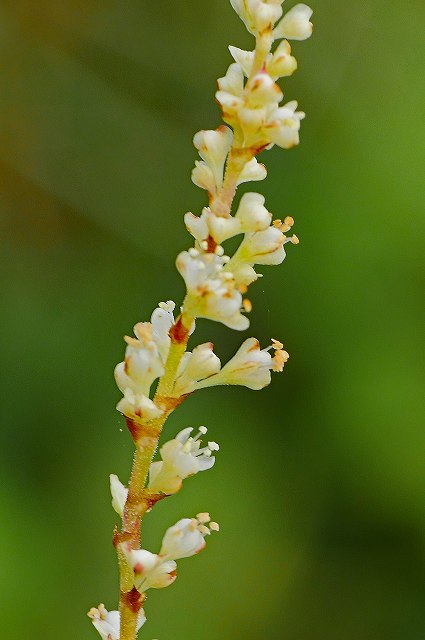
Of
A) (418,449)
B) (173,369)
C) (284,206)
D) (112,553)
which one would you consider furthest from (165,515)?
(173,369)

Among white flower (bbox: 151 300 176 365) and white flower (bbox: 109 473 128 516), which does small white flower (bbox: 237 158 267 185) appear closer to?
white flower (bbox: 151 300 176 365)

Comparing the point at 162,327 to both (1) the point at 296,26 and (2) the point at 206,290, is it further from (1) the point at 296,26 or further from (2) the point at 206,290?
(1) the point at 296,26

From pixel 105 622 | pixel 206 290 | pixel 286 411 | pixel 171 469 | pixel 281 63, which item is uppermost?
pixel 286 411

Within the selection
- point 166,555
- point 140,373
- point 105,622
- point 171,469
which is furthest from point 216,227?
point 105,622

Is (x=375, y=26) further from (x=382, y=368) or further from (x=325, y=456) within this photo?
(x=325, y=456)

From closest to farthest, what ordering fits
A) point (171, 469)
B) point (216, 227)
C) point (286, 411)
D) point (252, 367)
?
1. point (216, 227)
2. point (171, 469)
3. point (252, 367)
4. point (286, 411)

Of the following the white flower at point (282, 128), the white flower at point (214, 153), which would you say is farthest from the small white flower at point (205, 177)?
the white flower at point (282, 128)
